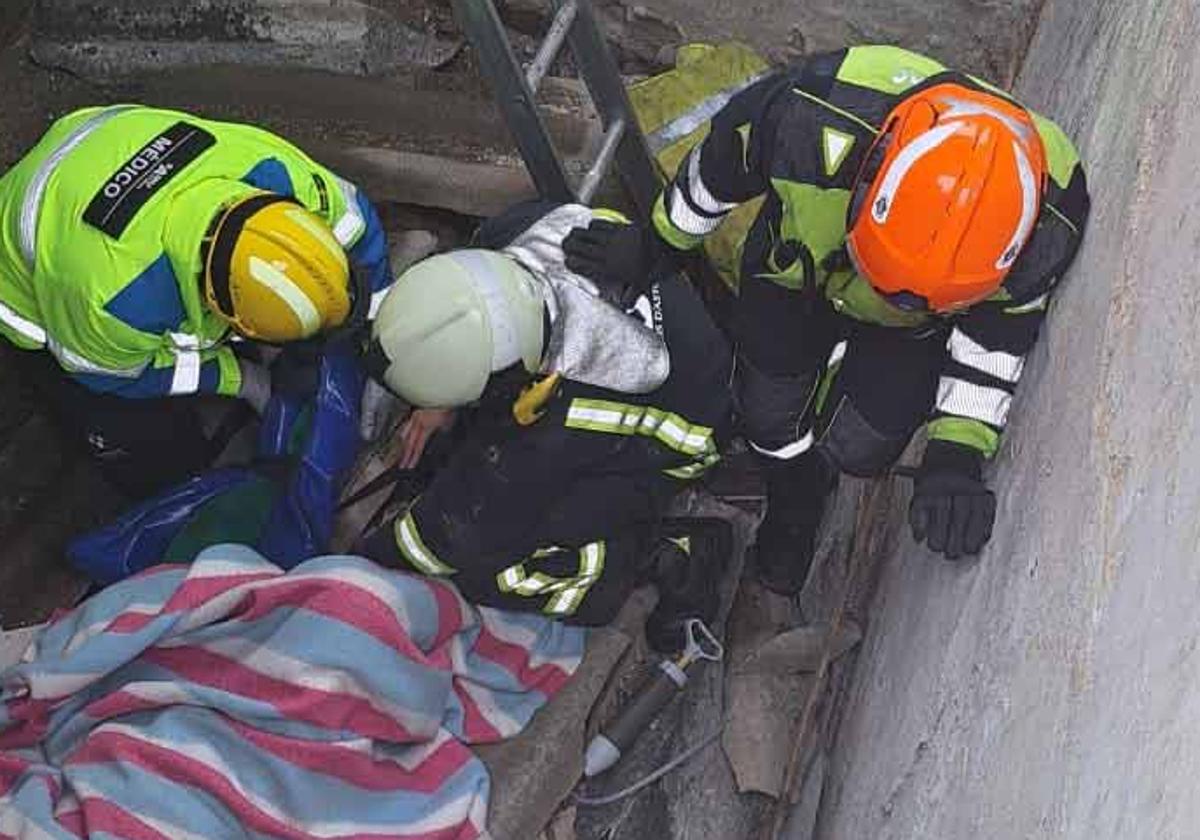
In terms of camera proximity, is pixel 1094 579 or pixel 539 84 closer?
pixel 1094 579

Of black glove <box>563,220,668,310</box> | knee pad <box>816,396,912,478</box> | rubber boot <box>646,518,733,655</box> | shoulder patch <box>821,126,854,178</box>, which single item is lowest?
rubber boot <box>646,518,733,655</box>

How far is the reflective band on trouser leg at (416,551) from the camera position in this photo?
9.81ft

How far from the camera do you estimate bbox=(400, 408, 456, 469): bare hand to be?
3341 millimetres

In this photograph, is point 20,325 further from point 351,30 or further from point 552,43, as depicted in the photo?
point 552,43

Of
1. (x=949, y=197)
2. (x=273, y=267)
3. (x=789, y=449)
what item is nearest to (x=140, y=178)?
(x=273, y=267)

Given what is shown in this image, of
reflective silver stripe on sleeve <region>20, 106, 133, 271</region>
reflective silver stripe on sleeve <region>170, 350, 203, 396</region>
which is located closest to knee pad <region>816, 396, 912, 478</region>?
reflective silver stripe on sleeve <region>170, 350, 203, 396</region>

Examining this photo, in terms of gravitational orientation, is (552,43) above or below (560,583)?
above

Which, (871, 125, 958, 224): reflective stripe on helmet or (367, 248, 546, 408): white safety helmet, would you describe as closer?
(871, 125, 958, 224): reflective stripe on helmet

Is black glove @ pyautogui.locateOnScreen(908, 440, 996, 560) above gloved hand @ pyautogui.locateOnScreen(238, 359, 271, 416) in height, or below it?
above

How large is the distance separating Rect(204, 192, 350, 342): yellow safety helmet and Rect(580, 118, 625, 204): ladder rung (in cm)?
76

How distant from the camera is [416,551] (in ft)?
9.84

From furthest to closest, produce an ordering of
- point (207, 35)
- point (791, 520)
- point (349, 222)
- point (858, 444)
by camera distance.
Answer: point (207, 35), point (791, 520), point (349, 222), point (858, 444)

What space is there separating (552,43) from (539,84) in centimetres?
12

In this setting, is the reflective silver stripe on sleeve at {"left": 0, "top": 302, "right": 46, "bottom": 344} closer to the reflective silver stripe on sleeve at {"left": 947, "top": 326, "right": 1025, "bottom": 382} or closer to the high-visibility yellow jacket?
the high-visibility yellow jacket
